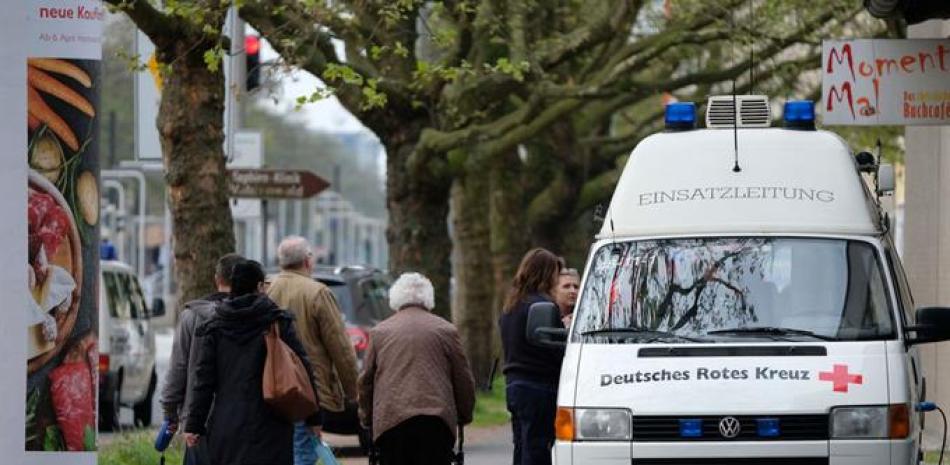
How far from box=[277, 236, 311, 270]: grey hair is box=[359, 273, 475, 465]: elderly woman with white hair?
1.45m

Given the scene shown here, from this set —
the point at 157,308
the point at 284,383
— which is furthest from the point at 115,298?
the point at 284,383

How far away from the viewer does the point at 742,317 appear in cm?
1138

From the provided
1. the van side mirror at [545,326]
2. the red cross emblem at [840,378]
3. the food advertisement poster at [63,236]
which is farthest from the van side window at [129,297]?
the red cross emblem at [840,378]

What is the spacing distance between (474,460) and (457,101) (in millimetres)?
4921

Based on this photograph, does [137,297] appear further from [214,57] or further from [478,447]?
[214,57]

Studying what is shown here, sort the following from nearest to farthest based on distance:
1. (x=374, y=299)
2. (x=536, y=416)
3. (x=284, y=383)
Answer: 1. (x=284, y=383)
2. (x=536, y=416)
3. (x=374, y=299)

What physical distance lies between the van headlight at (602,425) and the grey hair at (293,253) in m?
3.12

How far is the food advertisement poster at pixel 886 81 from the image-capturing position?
50.4 ft

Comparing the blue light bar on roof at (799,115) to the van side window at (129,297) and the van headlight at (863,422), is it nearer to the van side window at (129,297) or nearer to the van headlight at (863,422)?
the van headlight at (863,422)

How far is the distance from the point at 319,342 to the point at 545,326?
6.72 feet

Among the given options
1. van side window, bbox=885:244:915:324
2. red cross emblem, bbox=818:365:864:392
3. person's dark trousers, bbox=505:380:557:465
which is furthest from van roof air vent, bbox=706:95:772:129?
red cross emblem, bbox=818:365:864:392

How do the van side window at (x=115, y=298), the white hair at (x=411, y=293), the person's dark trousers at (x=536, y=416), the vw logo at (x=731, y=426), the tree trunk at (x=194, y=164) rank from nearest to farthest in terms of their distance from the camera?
the vw logo at (x=731, y=426) → the white hair at (x=411, y=293) → the person's dark trousers at (x=536, y=416) → the tree trunk at (x=194, y=164) → the van side window at (x=115, y=298)

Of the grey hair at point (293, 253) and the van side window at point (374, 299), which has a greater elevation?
the grey hair at point (293, 253)

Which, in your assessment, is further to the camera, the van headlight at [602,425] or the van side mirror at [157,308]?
the van side mirror at [157,308]
